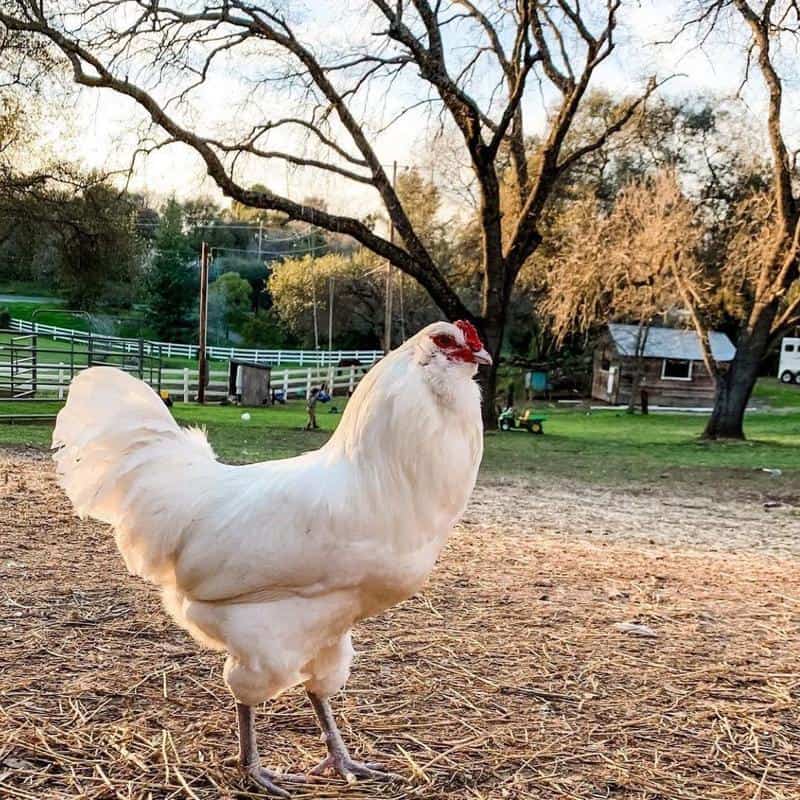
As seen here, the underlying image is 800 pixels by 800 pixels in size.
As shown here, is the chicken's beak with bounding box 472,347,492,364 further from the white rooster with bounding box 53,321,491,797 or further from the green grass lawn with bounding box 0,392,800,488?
the green grass lawn with bounding box 0,392,800,488

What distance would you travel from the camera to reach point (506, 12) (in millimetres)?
17391

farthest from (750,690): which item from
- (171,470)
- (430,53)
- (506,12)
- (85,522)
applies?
(506,12)

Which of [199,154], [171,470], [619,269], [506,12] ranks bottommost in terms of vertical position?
[171,470]

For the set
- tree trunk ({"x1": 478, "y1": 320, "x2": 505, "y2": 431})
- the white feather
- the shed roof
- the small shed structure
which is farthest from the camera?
the shed roof

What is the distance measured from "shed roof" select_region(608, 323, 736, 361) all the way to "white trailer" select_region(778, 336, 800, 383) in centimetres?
914

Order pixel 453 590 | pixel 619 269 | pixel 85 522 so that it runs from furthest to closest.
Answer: pixel 619 269, pixel 85 522, pixel 453 590

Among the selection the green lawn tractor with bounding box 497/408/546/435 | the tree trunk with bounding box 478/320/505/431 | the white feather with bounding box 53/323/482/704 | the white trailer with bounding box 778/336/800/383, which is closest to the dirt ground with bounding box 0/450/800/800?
the white feather with bounding box 53/323/482/704

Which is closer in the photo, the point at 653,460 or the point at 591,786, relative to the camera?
the point at 591,786

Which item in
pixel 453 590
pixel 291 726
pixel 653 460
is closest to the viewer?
pixel 291 726

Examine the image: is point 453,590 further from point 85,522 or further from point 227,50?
point 227,50

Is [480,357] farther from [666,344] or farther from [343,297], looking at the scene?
[343,297]

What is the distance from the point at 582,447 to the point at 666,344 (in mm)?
22271

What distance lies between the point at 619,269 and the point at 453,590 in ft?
49.7

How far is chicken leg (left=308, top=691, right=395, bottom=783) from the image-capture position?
288cm
